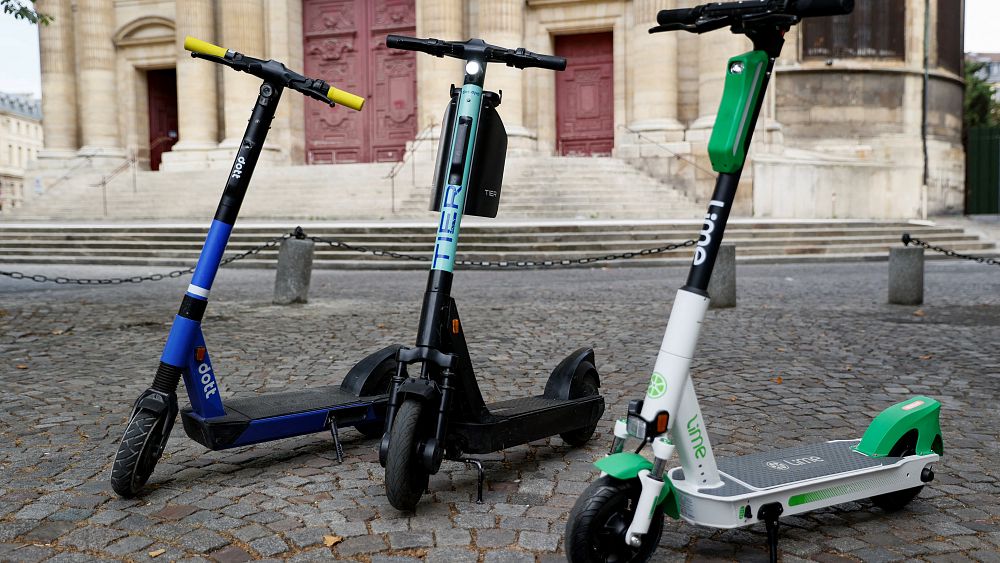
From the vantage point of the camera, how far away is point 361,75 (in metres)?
25.5

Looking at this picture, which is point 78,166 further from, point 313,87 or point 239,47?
point 313,87

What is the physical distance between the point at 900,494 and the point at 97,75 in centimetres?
2859

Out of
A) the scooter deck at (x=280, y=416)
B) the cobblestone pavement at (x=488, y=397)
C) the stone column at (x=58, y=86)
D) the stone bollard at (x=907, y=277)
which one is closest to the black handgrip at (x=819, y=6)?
the cobblestone pavement at (x=488, y=397)

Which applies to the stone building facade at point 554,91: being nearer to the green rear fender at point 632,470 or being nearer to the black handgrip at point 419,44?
the black handgrip at point 419,44

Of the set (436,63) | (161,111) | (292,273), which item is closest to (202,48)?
(292,273)

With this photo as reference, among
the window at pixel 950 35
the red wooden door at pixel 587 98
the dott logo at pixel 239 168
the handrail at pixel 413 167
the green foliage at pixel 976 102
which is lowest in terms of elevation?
the dott logo at pixel 239 168

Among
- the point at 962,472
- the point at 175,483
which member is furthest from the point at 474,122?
the point at 962,472

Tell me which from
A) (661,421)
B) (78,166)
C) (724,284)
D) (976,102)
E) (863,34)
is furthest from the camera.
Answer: (976,102)

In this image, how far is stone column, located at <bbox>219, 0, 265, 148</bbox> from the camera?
80.6ft

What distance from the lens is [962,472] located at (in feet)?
11.4

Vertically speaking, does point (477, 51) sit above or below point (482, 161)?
above

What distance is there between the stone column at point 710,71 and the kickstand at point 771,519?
19.9m

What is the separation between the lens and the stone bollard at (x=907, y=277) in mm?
9164

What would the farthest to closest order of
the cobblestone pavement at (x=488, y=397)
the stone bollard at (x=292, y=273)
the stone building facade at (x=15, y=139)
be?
1. the stone building facade at (x=15, y=139)
2. the stone bollard at (x=292, y=273)
3. the cobblestone pavement at (x=488, y=397)
